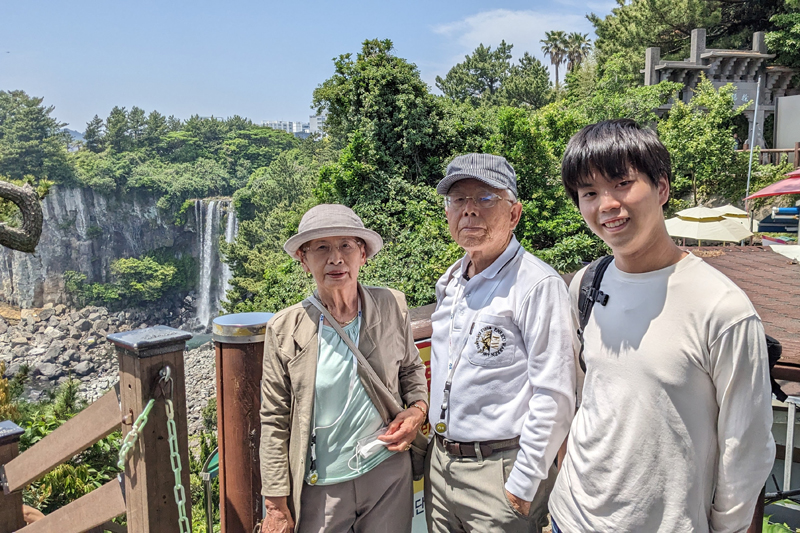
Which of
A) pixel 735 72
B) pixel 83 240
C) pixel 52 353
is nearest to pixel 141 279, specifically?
pixel 83 240

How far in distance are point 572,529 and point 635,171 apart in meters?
0.85

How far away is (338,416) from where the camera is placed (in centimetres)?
169

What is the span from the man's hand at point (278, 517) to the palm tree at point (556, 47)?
48813 millimetres

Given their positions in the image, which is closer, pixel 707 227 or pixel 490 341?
pixel 490 341

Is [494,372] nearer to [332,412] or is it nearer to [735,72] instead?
[332,412]

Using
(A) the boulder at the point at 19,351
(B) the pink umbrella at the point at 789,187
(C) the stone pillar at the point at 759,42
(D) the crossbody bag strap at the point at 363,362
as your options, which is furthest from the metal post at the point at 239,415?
(A) the boulder at the point at 19,351

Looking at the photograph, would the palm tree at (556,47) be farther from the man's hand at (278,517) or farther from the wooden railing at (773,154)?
the man's hand at (278,517)

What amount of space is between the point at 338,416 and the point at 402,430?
0.21 m

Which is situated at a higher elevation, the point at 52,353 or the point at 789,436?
the point at 789,436

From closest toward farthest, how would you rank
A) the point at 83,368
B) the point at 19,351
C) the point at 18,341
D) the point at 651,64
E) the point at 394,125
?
the point at 394,125
the point at 651,64
the point at 83,368
the point at 19,351
the point at 18,341

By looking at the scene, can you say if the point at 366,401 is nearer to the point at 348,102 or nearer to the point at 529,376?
the point at 529,376

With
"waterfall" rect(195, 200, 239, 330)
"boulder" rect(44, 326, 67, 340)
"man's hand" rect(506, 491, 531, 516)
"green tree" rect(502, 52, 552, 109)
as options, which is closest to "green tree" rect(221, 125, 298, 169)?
"waterfall" rect(195, 200, 239, 330)

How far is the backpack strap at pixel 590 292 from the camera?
134 centimetres

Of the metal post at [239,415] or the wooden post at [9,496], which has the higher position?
the metal post at [239,415]
